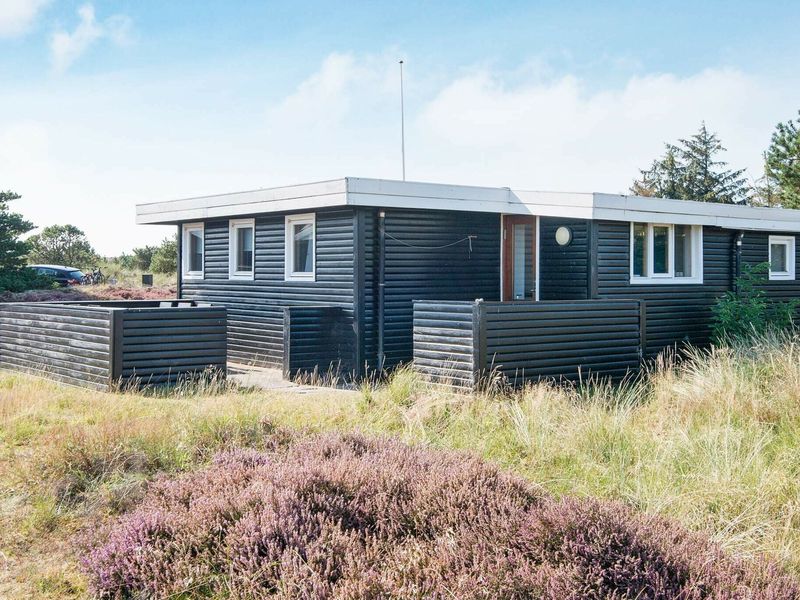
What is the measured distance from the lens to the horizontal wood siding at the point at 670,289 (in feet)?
43.4

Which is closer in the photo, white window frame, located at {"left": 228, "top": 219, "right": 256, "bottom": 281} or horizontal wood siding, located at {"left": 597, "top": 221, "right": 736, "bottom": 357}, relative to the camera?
horizontal wood siding, located at {"left": 597, "top": 221, "right": 736, "bottom": 357}

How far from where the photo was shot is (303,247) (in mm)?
13234

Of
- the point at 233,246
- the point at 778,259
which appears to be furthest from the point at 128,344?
the point at 778,259

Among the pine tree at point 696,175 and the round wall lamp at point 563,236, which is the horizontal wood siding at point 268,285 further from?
the pine tree at point 696,175

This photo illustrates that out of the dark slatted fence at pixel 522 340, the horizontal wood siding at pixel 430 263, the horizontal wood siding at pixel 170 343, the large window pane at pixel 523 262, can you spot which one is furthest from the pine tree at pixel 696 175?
the horizontal wood siding at pixel 170 343

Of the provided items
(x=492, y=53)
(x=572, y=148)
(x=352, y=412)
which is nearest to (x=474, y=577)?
(x=352, y=412)

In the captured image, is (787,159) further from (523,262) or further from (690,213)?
(523,262)

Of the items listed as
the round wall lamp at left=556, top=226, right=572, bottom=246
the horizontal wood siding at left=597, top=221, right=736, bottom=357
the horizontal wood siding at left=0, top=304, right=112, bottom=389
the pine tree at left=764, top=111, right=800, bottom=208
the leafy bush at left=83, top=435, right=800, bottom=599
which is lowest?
the leafy bush at left=83, top=435, right=800, bottom=599

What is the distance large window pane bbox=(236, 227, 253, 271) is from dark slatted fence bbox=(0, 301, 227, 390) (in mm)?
3889

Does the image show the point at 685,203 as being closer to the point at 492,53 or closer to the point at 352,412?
the point at 492,53

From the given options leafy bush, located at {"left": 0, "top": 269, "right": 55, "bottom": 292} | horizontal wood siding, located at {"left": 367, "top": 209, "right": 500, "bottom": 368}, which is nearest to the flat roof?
horizontal wood siding, located at {"left": 367, "top": 209, "right": 500, "bottom": 368}

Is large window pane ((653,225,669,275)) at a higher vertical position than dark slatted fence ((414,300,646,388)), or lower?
higher

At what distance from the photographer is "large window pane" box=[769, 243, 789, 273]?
53.0 feet

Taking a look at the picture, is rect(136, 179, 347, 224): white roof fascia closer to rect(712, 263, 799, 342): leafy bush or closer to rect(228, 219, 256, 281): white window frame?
rect(228, 219, 256, 281): white window frame
